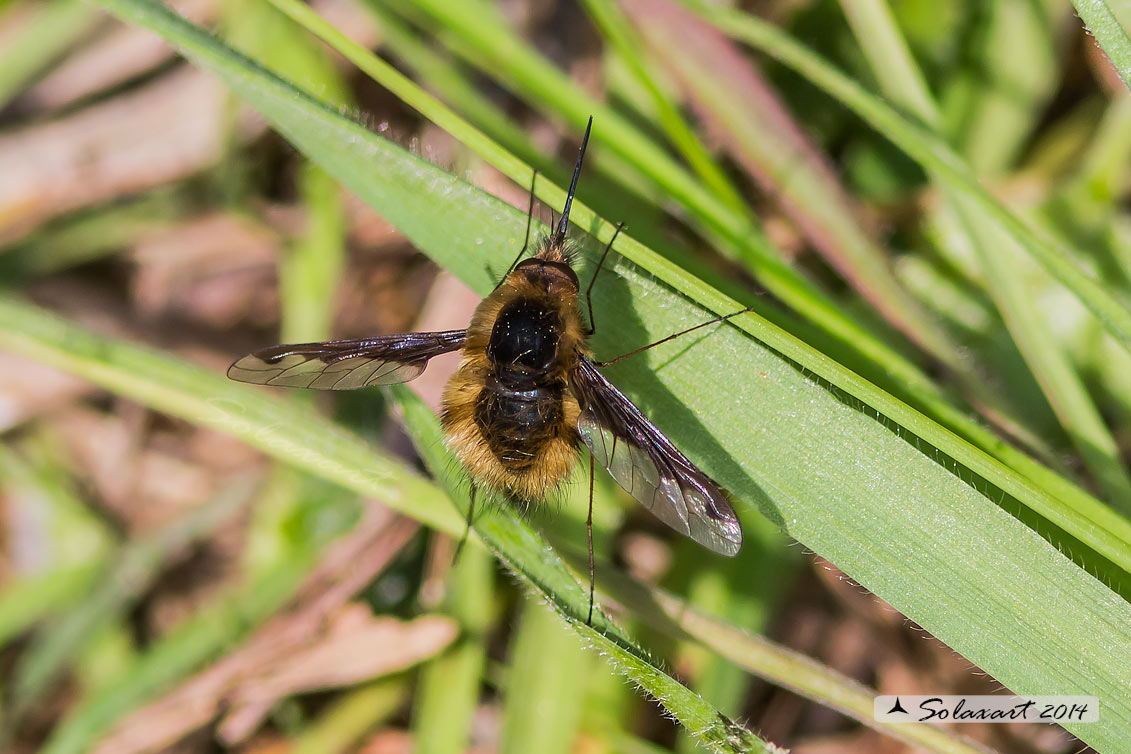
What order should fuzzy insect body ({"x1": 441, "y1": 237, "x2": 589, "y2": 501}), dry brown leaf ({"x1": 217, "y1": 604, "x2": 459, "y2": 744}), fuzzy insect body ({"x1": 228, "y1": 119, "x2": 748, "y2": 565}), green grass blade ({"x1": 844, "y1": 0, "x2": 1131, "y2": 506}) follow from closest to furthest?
fuzzy insect body ({"x1": 228, "y1": 119, "x2": 748, "y2": 565}) < fuzzy insect body ({"x1": 441, "y1": 237, "x2": 589, "y2": 501}) < green grass blade ({"x1": 844, "y1": 0, "x2": 1131, "y2": 506}) < dry brown leaf ({"x1": 217, "y1": 604, "x2": 459, "y2": 744})

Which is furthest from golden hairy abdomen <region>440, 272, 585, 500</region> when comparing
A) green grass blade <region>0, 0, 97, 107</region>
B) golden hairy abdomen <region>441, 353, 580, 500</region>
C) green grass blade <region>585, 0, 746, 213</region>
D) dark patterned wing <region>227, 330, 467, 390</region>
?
green grass blade <region>0, 0, 97, 107</region>

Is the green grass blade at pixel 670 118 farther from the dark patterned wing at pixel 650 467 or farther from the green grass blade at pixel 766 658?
the green grass blade at pixel 766 658

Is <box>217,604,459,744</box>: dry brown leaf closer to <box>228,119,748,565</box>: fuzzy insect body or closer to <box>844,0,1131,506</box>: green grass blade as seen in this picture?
<box>228,119,748,565</box>: fuzzy insect body

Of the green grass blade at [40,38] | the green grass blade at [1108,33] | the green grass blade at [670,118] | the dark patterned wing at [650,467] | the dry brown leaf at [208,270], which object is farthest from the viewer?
the dry brown leaf at [208,270]

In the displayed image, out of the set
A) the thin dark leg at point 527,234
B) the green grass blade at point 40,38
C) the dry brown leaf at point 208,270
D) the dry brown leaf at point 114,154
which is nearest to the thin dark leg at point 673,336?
the thin dark leg at point 527,234

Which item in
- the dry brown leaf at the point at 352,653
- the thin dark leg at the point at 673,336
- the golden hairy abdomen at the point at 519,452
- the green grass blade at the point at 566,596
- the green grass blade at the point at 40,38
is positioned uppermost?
the green grass blade at the point at 40,38

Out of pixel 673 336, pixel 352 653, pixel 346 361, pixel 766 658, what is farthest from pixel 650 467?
pixel 352 653

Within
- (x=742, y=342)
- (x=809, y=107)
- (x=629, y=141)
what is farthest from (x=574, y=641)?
(x=809, y=107)

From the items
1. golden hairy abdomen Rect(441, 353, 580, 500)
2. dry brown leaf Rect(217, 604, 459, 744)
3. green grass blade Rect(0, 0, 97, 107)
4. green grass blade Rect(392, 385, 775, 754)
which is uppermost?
green grass blade Rect(0, 0, 97, 107)

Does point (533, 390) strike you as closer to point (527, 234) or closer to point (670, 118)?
point (527, 234)
